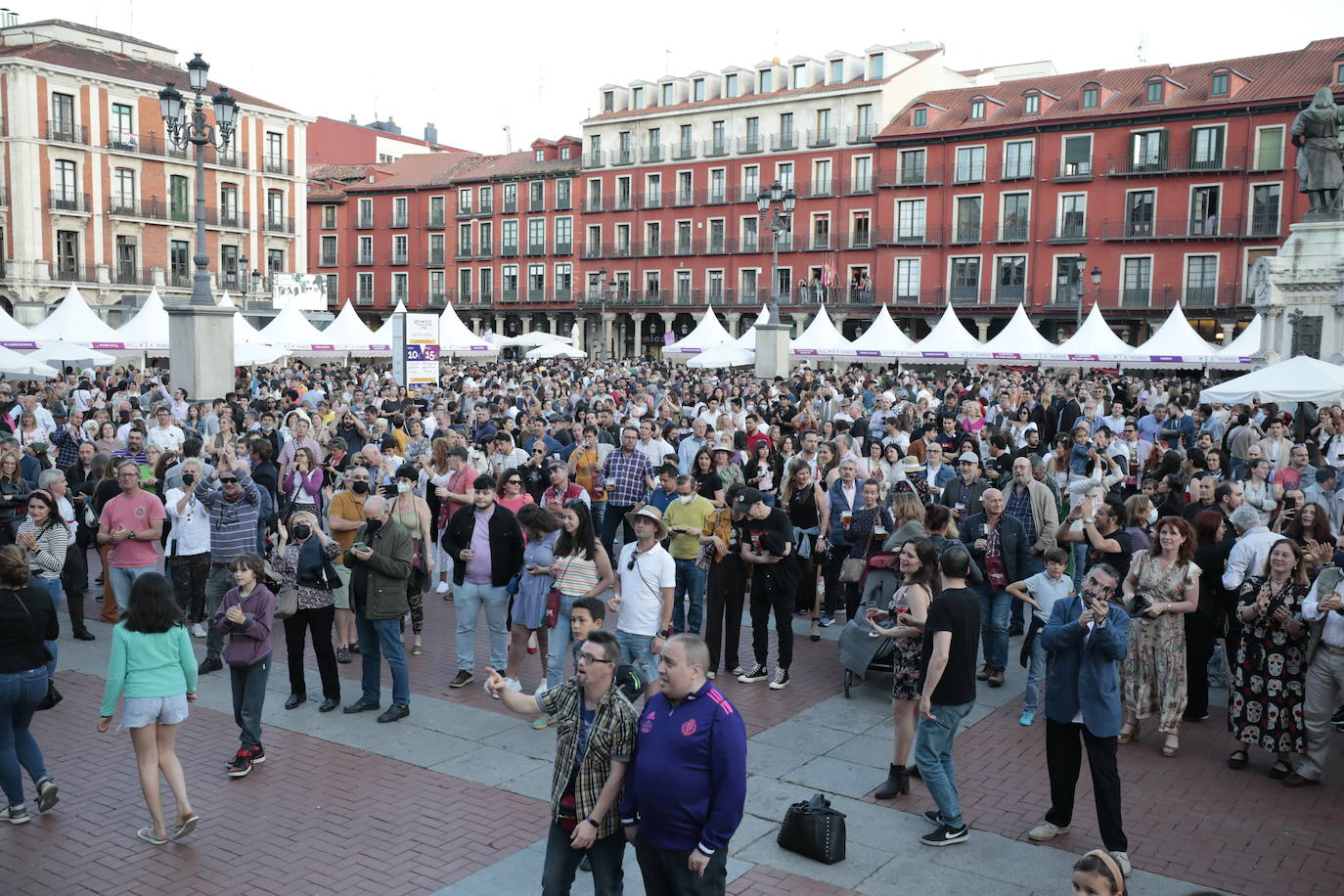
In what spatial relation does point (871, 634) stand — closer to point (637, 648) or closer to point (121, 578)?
point (637, 648)

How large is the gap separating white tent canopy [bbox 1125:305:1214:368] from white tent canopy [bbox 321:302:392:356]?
18.8 m

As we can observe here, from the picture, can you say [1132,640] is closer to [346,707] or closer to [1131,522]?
[1131,522]

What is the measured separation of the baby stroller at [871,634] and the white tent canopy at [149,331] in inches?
746

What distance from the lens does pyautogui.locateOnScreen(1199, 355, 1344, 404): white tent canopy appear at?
45.3ft

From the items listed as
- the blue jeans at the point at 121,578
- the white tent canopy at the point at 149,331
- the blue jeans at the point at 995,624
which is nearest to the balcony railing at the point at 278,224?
the white tent canopy at the point at 149,331

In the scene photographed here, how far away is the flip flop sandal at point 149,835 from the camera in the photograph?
19.3 ft

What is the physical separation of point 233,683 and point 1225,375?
32610 mm

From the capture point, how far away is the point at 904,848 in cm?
589

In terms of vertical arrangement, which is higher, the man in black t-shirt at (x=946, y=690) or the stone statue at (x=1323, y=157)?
the stone statue at (x=1323, y=157)

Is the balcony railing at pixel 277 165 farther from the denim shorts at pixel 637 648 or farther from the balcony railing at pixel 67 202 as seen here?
the denim shorts at pixel 637 648

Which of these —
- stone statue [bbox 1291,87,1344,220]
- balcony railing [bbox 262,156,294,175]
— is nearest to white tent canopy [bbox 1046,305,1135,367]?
stone statue [bbox 1291,87,1344,220]

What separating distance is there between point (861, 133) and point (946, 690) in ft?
157

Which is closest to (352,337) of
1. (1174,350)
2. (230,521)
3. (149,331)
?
(149,331)

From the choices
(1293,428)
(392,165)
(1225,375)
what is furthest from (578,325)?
(1293,428)
